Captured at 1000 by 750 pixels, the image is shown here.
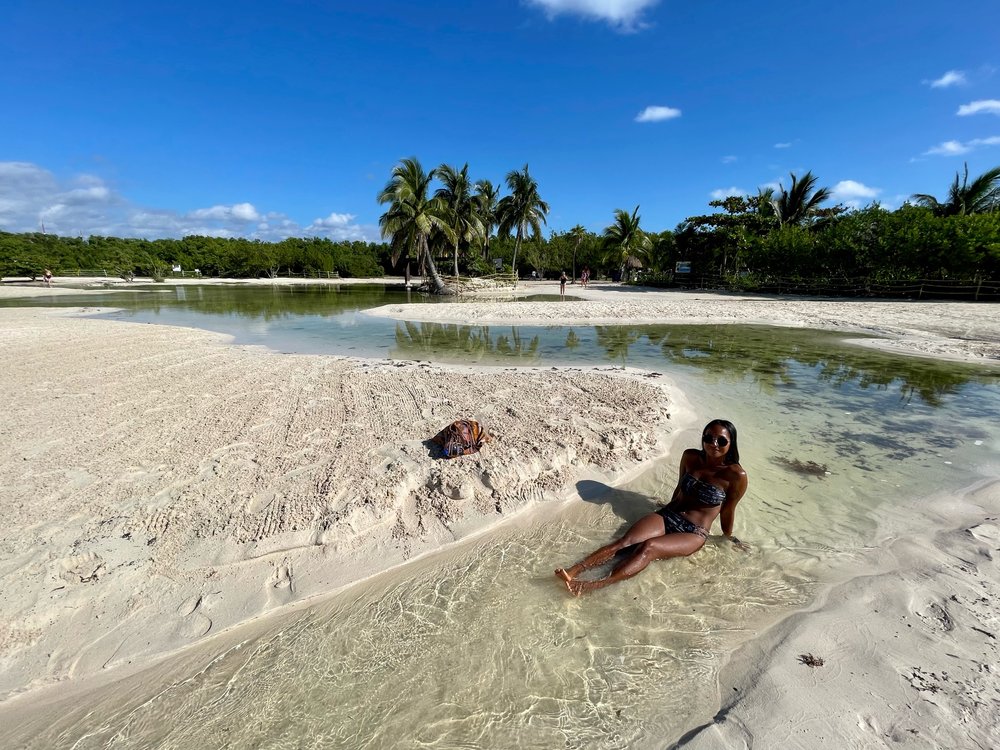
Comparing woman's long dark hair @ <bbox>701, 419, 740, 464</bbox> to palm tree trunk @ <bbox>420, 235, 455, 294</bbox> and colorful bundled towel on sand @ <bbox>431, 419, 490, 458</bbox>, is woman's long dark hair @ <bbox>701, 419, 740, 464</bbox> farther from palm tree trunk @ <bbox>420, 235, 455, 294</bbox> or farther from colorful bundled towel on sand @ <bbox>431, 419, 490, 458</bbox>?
palm tree trunk @ <bbox>420, 235, 455, 294</bbox>

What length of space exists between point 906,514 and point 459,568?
14.9 feet

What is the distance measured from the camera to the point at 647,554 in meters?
3.47

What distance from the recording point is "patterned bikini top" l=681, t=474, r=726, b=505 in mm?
3766

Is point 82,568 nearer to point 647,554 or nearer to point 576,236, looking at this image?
point 647,554

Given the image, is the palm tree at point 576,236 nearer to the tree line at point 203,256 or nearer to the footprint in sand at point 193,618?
the tree line at point 203,256

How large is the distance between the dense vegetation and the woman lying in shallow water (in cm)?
2959

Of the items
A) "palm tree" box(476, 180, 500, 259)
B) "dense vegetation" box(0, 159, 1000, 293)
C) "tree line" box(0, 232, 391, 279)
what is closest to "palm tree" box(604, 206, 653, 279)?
"dense vegetation" box(0, 159, 1000, 293)

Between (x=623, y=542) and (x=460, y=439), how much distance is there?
217cm

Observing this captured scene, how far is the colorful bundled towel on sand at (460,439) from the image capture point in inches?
197

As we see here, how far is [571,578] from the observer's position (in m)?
3.37

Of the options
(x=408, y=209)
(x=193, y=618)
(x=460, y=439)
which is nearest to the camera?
(x=193, y=618)

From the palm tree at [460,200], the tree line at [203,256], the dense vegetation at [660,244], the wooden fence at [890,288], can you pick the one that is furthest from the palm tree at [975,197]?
the tree line at [203,256]

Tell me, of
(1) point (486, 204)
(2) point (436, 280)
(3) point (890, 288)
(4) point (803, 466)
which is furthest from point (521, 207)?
(4) point (803, 466)

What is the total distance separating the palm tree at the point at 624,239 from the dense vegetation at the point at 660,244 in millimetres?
142
